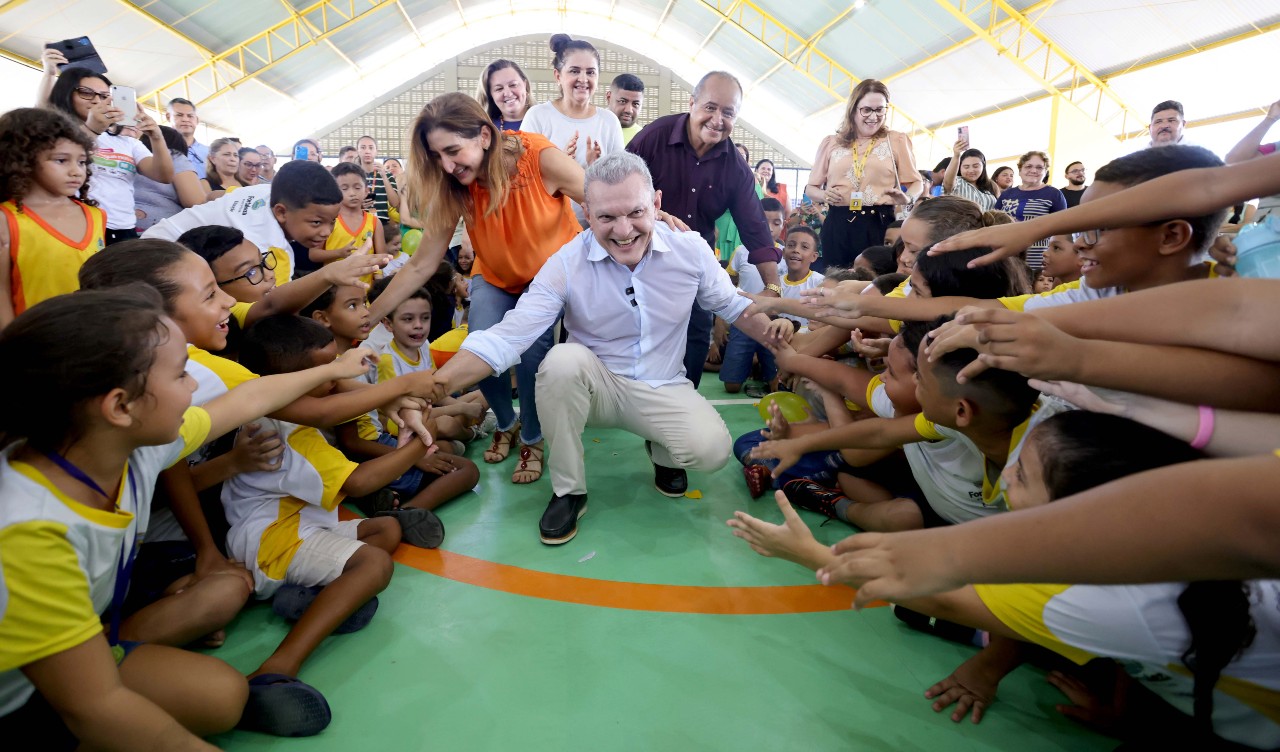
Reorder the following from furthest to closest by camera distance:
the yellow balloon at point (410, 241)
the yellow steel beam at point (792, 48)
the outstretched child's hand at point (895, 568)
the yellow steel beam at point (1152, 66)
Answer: the yellow steel beam at point (792, 48) < the yellow steel beam at point (1152, 66) < the yellow balloon at point (410, 241) < the outstretched child's hand at point (895, 568)

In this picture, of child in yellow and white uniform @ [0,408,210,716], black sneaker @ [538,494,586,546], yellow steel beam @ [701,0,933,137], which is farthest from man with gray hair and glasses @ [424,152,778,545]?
yellow steel beam @ [701,0,933,137]

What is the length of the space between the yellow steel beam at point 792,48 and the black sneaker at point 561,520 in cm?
1687

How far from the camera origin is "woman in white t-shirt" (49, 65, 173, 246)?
355 cm

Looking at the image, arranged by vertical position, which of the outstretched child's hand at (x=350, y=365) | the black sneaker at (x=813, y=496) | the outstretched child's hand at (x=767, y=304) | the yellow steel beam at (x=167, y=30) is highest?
the yellow steel beam at (x=167, y=30)

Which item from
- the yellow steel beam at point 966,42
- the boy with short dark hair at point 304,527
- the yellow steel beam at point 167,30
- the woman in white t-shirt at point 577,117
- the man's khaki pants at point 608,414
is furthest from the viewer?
the yellow steel beam at point 966,42

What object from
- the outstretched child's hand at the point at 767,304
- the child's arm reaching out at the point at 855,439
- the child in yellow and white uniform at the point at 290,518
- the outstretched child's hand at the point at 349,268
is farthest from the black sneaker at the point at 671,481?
the outstretched child's hand at the point at 349,268

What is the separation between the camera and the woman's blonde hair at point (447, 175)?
2.69 m

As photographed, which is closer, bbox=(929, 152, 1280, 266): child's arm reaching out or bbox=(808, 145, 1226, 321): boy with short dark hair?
bbox=(929, 152, 1280, 266): child's arm reaching out

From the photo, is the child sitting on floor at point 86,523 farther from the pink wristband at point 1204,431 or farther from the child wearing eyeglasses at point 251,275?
the pink wristband at point 1204,431

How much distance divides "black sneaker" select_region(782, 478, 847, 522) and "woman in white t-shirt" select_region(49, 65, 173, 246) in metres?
3.87

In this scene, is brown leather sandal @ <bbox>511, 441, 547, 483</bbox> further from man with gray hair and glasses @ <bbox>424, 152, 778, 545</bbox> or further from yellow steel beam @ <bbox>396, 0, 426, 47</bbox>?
yellow steel beam @ <bbox>396, 0, 426, 47</bbox>

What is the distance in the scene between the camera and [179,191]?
4.88 m

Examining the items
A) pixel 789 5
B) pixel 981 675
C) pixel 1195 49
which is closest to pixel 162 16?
pixel 789 5

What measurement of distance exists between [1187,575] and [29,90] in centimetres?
1421
